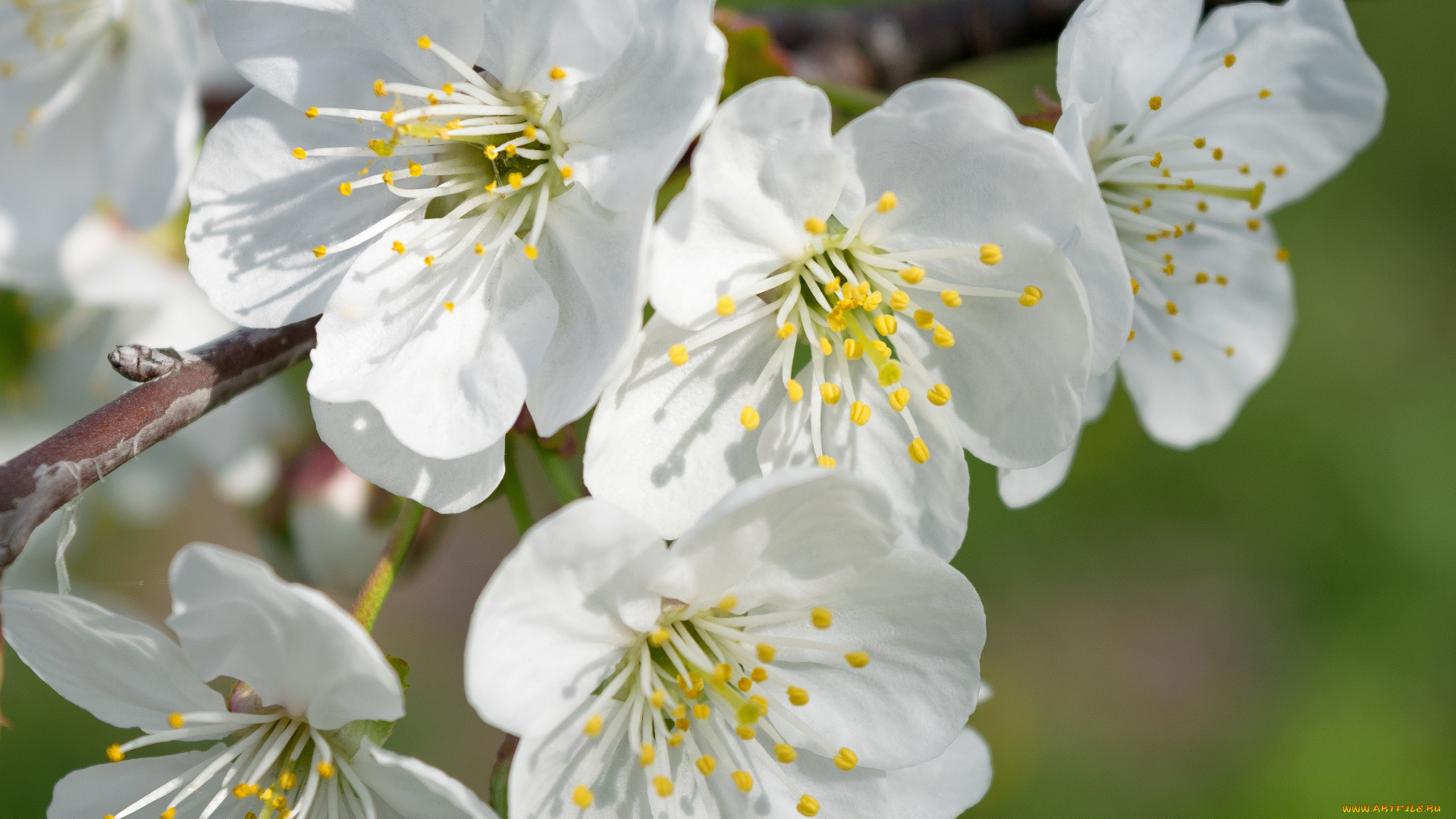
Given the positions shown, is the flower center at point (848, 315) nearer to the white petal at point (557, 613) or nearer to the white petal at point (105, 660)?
the white petal at point (557, 613)

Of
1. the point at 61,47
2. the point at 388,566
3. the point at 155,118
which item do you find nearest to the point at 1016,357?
the point at 388,566

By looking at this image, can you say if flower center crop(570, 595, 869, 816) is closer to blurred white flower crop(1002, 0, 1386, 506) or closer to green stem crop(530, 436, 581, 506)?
green stem crop(530, 436, 581, 506)

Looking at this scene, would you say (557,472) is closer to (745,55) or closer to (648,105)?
(648,105)

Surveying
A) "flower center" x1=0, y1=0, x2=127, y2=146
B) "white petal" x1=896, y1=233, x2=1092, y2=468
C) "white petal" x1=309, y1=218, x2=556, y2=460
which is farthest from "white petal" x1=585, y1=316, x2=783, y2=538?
"flower center" x1=0, y1=0, x2=127, y2=146

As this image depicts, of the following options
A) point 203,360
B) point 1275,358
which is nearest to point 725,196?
point 203,360

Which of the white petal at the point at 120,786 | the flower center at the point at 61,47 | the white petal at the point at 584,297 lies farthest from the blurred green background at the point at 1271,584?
the white petal at the point at 584,297

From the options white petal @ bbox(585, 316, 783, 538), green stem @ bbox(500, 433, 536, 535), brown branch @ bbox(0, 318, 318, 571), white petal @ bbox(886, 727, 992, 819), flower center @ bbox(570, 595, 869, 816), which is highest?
brown branch @ bbox(0, 318, 318, 571)
